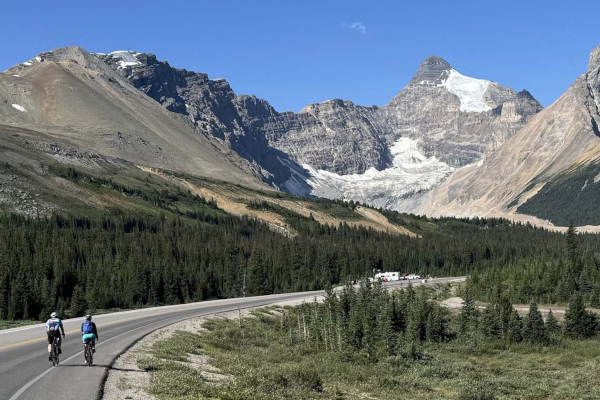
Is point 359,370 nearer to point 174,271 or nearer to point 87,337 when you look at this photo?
point 87,337

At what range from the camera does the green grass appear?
34.2m

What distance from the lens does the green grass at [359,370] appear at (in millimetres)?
34219

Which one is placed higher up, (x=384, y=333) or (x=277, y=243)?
(x=277, y=243)

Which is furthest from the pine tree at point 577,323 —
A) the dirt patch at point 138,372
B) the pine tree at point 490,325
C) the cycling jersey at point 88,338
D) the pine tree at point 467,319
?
the cycling jersey at point 88,338

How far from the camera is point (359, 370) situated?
56.0 meters

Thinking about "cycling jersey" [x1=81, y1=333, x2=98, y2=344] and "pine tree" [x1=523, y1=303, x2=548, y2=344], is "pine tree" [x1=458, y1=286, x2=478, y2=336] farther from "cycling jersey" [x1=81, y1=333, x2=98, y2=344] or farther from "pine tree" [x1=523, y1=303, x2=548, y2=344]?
"cycling jersey" [x1=81, y1=333, x2=98, y2=344]

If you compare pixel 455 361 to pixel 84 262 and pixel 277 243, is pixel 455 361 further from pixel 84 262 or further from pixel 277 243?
pixel 277 243

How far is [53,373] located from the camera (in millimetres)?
29969

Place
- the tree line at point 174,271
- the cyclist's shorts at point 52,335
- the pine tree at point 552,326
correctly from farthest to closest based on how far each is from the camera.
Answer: the tree line at point 174,271 < the pine tree at point 552,326 < the cyclist's shorts at point 52,335

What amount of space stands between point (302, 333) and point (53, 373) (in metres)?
51.1

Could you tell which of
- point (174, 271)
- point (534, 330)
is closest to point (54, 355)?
point (534, 330)

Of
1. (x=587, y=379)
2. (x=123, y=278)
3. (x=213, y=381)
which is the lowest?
(x=587, y=379)

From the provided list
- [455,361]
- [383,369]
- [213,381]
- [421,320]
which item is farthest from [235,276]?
[213,381]

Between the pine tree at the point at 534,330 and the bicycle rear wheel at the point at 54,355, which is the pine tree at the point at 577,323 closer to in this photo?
the pine tree at the point at 534,330
